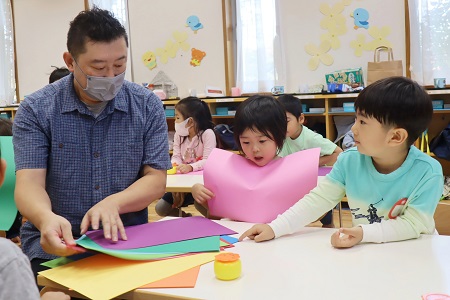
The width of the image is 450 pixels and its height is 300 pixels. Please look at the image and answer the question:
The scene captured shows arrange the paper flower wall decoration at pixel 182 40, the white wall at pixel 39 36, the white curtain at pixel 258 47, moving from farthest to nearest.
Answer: the white wall at pixel 39 36
the paper flower wall decoration at pixel 182 40
the white curtain at pixel 258 47

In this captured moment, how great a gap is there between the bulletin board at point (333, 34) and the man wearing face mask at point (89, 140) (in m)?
3.97

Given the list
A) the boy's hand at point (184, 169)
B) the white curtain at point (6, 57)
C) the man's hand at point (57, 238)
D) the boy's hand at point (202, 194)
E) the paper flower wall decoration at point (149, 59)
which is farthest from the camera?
the white curtain at point (6, 57)

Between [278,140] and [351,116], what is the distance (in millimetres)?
3200

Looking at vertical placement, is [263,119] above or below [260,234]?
above

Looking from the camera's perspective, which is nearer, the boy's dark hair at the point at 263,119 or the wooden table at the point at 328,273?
the wooden table at the point at 328,273

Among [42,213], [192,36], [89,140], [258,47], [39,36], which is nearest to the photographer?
[42,213]

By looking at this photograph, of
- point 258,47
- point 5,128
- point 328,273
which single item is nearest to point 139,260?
point 328,273

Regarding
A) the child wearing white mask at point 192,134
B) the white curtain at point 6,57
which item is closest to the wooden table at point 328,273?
the child wearing white mask at point 192,134

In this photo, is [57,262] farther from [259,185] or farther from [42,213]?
[259,185]

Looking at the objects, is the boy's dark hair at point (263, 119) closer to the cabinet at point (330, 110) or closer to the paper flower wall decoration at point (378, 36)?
the cabinet at point (330, 110)

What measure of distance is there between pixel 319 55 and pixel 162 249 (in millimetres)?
4457

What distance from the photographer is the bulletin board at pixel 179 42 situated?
5941mm

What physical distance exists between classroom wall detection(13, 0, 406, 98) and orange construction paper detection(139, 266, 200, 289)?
14.6 ft

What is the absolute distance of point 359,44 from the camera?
5098 millimetres
